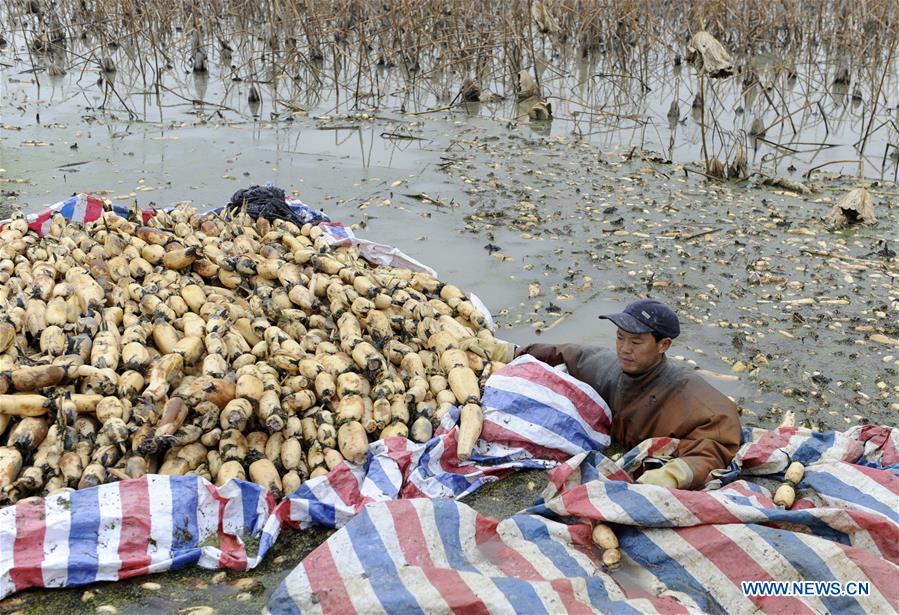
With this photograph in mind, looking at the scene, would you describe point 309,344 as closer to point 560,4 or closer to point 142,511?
point 142,511

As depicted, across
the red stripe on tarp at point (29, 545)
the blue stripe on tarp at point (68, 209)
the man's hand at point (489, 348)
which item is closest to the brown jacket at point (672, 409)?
the man's hand at point (489, 348)

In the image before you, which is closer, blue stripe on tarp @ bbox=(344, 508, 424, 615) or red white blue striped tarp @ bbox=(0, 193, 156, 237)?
blue stripe on tarp @ bbox=(344, 508, 424, 615)

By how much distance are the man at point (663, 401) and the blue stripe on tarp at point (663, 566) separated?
14.7 inches

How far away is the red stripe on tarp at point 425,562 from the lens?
2312 mm

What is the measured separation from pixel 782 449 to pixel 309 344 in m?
2.10

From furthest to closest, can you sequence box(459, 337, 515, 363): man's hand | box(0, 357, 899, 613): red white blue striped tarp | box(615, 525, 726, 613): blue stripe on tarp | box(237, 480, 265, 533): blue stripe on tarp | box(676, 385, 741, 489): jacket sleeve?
box(459, 337, 515, 363): man's hand → box(676, 385, 741, 489): jacket sleeve → box(237, 480, 265, 533): blue stripe on tarp → box(615, 525, 726, 613): blue stripe on tarp → box(0, 357, 899, 613): red white blue striped tarp

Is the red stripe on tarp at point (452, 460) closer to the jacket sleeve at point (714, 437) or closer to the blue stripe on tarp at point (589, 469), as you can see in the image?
the blue stripe on tarp at point (589, 469)

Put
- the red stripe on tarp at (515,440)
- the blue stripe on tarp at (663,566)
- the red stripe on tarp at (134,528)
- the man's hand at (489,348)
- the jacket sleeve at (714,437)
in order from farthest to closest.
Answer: the man's hand at (489,348) → the red stripe on tarp at (515,440) → the jacket sleeve at (714,437) → the red stripe on tarp at (134,528) → the blue stripe on tarp at (663,566)

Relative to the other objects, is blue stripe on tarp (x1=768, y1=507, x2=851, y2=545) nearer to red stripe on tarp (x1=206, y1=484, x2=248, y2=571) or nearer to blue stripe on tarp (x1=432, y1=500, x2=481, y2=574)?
blue stripe on tarp (x1=432, y1=500, x2=481, y2=574)

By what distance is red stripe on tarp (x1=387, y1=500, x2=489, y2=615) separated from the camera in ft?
7.59

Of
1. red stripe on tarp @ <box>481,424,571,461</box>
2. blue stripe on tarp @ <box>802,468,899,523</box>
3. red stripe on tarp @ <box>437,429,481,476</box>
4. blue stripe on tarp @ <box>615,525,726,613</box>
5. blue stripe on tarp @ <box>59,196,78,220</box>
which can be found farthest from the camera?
blue stripe on tarp @ <box>59,196,78,220</box>

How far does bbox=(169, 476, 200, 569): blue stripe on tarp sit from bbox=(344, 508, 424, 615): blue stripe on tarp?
0.60m

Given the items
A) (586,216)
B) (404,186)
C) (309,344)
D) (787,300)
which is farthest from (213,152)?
(787,300)

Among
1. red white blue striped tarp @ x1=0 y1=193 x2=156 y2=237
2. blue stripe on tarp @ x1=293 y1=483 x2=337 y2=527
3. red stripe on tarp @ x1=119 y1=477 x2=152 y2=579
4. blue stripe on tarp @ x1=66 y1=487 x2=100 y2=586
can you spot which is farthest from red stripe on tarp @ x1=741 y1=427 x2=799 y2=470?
red white blue striped tarp @ x1=0 y1=193 x2=156 y2=237
